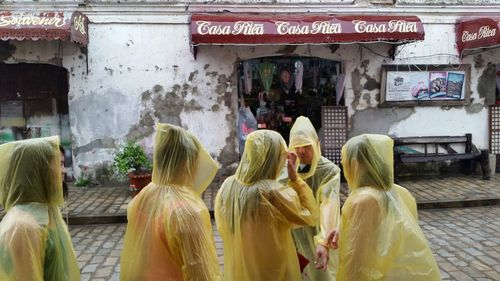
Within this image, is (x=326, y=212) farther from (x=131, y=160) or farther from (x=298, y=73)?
(x=298, y=73)

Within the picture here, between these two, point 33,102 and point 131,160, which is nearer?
point 131,160

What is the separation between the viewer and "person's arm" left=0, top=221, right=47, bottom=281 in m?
2.12

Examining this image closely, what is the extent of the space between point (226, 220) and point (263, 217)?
12.0 inches

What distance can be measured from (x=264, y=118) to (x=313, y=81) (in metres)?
1.35

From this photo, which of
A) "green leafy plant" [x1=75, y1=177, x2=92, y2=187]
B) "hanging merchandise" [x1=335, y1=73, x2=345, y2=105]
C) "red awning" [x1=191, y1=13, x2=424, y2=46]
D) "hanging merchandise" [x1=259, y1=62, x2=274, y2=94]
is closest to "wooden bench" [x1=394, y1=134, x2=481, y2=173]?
"hanging merchandise" [x1=335, y1=73, x2=345, y2=105]

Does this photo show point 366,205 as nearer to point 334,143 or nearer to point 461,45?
point 334,143

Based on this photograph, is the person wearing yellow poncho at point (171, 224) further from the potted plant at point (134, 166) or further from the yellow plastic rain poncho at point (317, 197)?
the potted plant at point (134, 166)

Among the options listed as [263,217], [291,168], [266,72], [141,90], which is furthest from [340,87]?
[263,217]

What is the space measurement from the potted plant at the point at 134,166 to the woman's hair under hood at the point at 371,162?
18.8ft

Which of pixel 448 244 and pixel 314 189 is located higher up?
pixel 314 189

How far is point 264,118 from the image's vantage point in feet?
31.9

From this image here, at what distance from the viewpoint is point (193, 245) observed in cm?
243

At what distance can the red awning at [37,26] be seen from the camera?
7469 millimetres

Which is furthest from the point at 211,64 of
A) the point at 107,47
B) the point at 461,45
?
the point at 461,45
